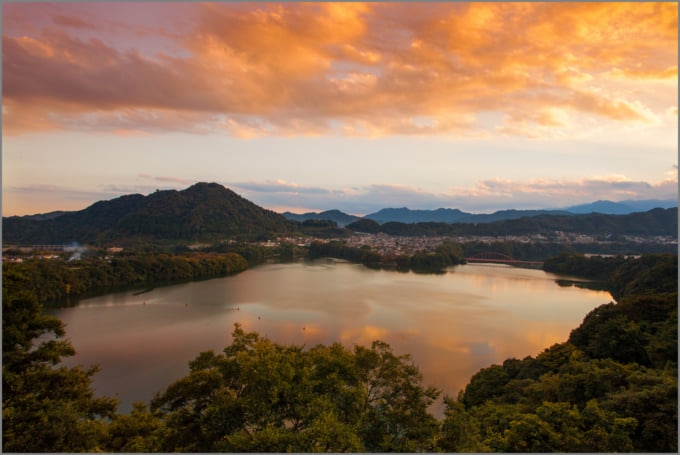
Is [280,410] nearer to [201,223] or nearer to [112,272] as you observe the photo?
[112,272]

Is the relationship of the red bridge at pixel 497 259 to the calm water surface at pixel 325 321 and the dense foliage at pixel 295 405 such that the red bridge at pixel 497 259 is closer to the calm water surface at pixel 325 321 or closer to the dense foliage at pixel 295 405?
the calm water surface at pixel 325 321

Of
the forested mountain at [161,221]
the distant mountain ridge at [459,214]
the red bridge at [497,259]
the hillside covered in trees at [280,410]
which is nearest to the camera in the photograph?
the hillside covered in trees at [280,410]

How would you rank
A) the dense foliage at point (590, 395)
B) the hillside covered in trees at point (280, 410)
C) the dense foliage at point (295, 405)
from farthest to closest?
the dense foliage at point (590, 395)
the hillside covered in trees at point (280, 410)
the dense foliage at point (295, 405)

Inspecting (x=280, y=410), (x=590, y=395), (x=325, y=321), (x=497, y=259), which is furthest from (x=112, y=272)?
(x=497, y=259)

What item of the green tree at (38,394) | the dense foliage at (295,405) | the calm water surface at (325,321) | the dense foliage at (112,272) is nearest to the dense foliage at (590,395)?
the dense foliage at (295,405)

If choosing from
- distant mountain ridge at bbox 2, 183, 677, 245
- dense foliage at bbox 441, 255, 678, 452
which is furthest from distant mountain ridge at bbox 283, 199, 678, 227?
dense foliage at bbox 441, 255, 678, 452

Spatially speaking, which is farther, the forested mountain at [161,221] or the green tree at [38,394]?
the forested mountain at [161,221]
